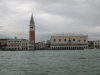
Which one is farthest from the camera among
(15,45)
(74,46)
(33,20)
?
(33,20)

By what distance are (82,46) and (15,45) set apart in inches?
1801

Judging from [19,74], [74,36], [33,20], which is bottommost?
[19,74]

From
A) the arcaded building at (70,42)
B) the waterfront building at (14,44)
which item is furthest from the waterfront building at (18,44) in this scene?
the arcaded building at (70,42)

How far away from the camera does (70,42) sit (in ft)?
373

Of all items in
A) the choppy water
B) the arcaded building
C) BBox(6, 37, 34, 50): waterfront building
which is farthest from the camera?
the arcaded building

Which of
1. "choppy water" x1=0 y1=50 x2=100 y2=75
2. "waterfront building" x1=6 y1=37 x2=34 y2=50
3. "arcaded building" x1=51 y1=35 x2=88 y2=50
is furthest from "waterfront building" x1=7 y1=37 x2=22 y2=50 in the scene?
"choppy water" x1=0 y1=50 x2=100 y2=75

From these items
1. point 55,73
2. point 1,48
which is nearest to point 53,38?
point 1,48

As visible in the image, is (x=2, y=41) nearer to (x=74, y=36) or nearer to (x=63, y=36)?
(x=63, y=36)

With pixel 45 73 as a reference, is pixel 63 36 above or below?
above

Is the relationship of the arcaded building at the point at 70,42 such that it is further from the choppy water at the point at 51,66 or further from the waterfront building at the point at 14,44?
the choppy water at the point at 51,66

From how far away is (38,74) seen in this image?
1597 centimetres

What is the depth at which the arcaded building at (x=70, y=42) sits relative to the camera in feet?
372

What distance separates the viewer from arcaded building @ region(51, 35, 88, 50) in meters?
113

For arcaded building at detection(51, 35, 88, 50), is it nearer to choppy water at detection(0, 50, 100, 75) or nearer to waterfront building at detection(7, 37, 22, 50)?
waterfront building at detection(7, 37, 22, 50)
